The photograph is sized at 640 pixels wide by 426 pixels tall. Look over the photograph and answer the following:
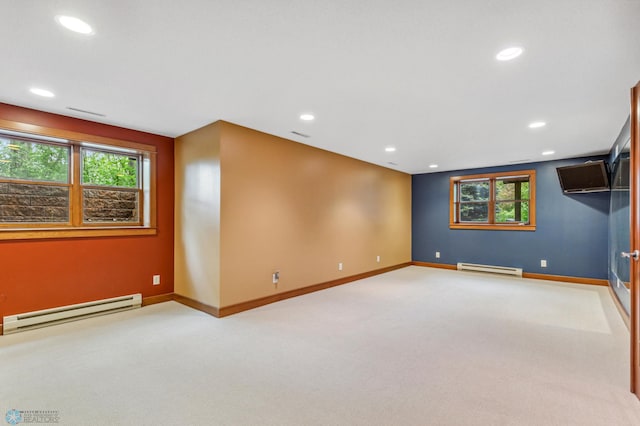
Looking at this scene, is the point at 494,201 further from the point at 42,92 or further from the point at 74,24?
the point at 42,92

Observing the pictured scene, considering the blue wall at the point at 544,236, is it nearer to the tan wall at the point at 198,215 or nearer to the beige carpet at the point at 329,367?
the beige carpet at the point at 329,367

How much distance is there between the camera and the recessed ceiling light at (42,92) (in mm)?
2791

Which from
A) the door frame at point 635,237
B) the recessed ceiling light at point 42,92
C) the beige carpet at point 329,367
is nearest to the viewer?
the beige carpet at point 329,367

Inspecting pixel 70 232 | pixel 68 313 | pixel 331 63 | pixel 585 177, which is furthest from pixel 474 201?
pixel 68 313

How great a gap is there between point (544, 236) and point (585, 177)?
1.33m

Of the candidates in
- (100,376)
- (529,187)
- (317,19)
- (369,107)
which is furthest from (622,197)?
(100,376)

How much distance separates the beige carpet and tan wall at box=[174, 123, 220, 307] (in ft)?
1.36

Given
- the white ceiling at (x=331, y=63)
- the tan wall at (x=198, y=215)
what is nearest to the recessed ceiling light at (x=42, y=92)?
the white ceiling at (x=331, y=63)

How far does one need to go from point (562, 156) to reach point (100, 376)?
7278 mm

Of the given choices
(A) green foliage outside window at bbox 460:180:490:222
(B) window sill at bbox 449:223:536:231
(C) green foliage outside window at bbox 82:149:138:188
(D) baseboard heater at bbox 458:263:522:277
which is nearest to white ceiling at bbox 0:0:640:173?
(C) green foliage outside window at bbox 82:149:138:188

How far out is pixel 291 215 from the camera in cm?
454

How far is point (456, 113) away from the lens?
3.35 meters

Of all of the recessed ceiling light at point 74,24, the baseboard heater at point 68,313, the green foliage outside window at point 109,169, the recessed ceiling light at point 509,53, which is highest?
the recessed ceiling light at point 74,24

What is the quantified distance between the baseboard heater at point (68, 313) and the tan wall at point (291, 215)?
1.31m
